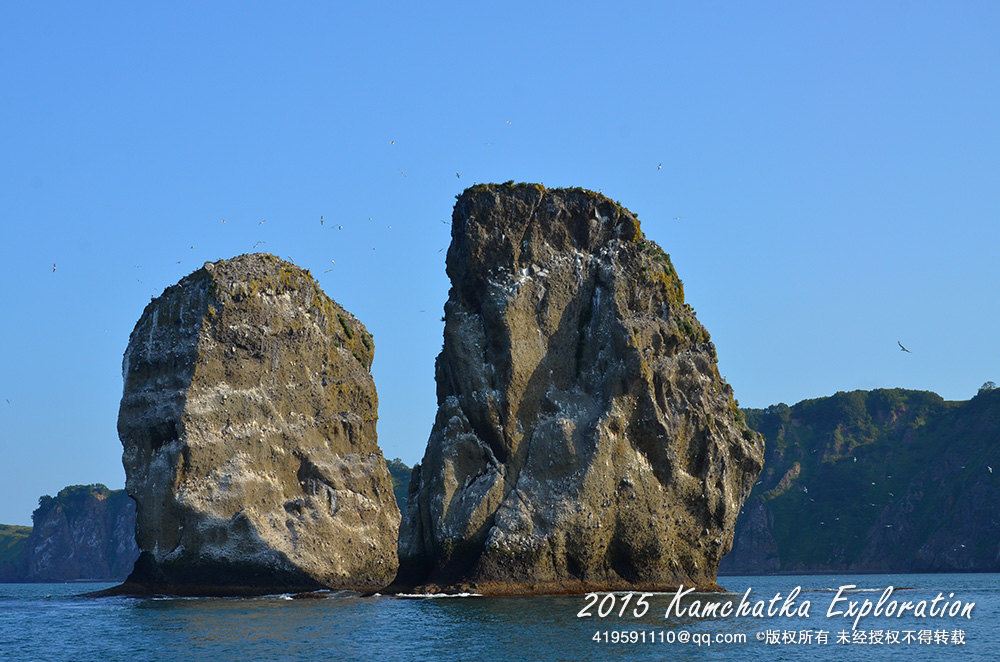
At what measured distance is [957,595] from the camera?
2633 inches

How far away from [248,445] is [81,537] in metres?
128

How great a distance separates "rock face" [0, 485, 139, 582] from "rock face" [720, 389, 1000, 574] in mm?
75957

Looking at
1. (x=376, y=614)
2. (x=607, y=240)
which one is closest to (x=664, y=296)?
(x=607, y=240)

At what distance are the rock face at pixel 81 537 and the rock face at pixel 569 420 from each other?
131578 millimetres

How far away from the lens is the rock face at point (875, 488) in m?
132

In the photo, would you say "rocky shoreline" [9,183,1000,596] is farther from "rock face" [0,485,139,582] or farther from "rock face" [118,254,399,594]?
"rock face" [0,485,139,582]

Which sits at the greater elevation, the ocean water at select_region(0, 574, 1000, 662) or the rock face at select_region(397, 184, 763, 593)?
the rock face at select_region(397, 184, 763, 593)

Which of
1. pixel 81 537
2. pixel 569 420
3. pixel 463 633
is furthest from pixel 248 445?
pixel 81 537

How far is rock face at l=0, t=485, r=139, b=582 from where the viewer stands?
589 ft

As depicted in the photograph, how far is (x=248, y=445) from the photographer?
6450 cm

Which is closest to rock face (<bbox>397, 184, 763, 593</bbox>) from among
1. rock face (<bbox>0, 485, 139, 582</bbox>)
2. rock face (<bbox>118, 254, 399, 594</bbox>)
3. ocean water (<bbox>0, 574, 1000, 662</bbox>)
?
ocean water (<bbox>0, 574, 1000, 662</bbox>)

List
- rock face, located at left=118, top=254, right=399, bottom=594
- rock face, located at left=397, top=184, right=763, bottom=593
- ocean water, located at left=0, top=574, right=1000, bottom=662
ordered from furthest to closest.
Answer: rock face, located at left=118, top=254, right=399, bottom=594 < rock face, located at left=397, top=184, right=763, bottom=593 < ocean water, located at left=0, top=574, right=1000, bottom=662

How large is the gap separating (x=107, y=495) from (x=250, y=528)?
132795 millimetres

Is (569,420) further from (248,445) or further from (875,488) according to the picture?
(875,488)
